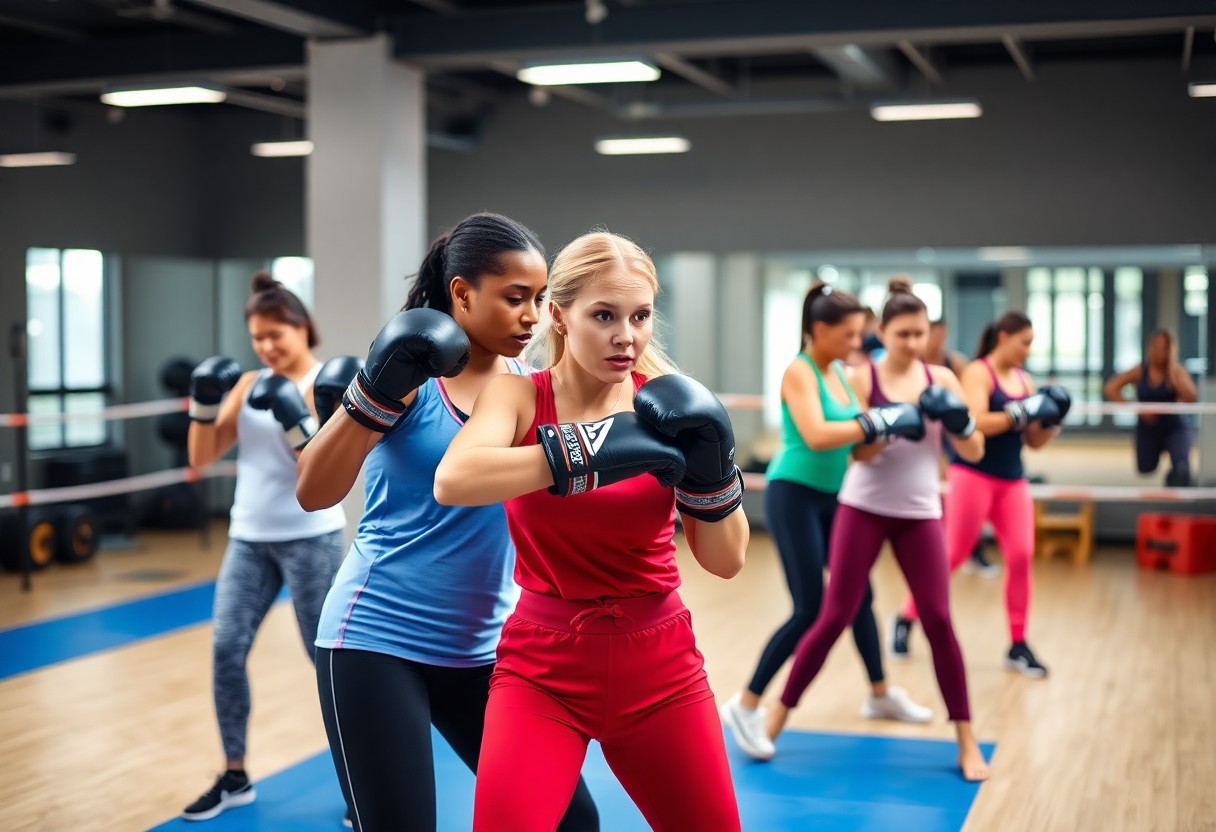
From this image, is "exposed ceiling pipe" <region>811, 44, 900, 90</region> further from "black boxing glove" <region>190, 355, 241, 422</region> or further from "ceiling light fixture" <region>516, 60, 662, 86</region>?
"black boxing glove" <region>190, 355, 241, 422</region>

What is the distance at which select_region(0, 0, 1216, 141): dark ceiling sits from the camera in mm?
5773

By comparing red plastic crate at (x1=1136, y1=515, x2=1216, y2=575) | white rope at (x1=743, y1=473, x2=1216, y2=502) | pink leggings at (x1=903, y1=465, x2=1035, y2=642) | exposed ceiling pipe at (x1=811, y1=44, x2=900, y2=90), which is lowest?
red plastic crate at (x1=1136, y1=515, x2=1216, y2=575)

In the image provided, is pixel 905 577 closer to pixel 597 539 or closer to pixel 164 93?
pixel 597 539

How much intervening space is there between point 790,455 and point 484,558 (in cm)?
196

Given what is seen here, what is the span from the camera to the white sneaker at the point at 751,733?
12.5 ft

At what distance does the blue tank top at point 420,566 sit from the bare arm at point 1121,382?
6.84 metres

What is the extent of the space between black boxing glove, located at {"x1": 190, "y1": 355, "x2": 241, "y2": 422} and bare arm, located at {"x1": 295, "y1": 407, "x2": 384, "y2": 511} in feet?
5.16

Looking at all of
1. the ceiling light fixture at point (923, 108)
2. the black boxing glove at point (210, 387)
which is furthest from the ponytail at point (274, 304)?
the ceiling light fixture at point (923, 108)

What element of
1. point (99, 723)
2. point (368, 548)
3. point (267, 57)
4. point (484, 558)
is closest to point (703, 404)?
point (484, 558)

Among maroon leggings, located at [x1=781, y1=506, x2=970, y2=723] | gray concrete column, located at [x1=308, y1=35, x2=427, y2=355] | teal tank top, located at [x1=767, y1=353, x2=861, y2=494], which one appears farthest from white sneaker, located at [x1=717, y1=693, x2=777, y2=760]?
gray concrete column, located at [x1=308, y1=35, x2=427, y2=355]

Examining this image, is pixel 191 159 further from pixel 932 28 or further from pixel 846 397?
pixel 846 397

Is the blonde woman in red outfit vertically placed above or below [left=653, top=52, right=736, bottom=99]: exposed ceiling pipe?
below

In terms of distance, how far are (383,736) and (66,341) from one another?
7596 millimetres

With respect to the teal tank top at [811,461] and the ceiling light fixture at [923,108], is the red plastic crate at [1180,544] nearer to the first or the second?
the ceiling light fixture at [923,108]
